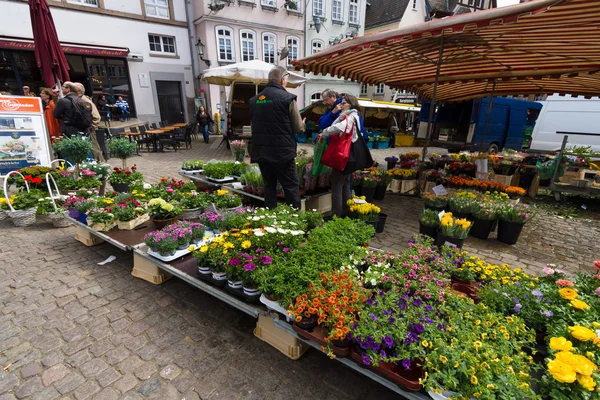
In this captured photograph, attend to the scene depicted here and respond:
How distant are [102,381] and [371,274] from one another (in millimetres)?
2129

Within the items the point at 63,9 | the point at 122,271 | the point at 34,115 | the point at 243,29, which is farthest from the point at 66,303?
the point at 243,29

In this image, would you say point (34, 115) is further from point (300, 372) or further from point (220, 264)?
point (300, 372)

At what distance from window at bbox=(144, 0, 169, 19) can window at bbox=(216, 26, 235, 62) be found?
2675 millimetres

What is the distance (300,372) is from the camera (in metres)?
2.17

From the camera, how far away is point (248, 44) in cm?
1705

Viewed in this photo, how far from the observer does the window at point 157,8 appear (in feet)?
47.2

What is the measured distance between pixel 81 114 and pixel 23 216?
2.62m

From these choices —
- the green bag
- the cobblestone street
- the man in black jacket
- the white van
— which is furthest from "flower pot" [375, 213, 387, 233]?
the white van

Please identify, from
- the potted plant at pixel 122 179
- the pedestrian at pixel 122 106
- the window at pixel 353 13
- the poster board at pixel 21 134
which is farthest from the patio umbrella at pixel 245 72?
the window at pixel 353 13

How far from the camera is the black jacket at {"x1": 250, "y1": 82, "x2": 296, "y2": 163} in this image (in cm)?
360

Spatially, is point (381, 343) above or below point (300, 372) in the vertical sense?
above

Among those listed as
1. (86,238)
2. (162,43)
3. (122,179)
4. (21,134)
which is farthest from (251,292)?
(162,43)

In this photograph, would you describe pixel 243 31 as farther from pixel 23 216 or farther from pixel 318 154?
pixel 23 216

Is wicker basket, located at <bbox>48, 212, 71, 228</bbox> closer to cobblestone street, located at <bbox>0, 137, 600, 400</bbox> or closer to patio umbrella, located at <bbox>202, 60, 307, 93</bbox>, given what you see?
cobblestone street, located at <bbox>0, 137, 600, 400</bbox>
